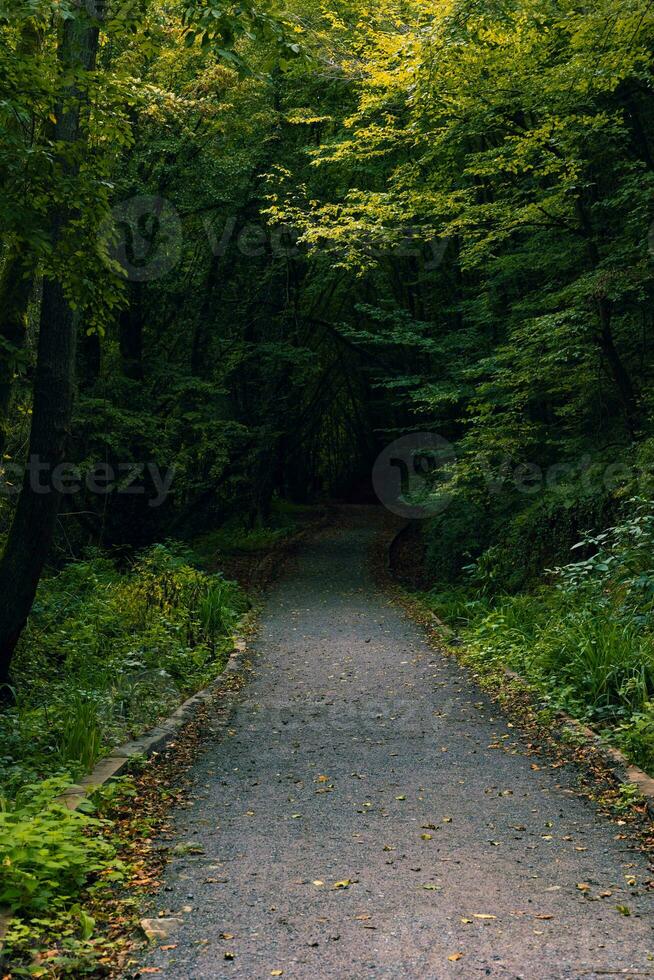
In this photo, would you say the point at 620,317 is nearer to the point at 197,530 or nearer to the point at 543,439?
the point at 543,439

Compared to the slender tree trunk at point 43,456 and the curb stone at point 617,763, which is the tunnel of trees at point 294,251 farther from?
the curb stone at point 617,763

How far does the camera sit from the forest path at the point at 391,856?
3543 millimetres

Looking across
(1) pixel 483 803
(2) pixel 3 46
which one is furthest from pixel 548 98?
(1) pixel 483 803

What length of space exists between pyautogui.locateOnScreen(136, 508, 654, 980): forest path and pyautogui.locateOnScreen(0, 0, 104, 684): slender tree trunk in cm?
226

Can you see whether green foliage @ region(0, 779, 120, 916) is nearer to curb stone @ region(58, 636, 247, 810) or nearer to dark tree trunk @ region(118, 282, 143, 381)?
curb stone @ region(58, 636, 247, 810)

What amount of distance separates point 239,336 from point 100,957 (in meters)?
18.8

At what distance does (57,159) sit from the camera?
749 cm
